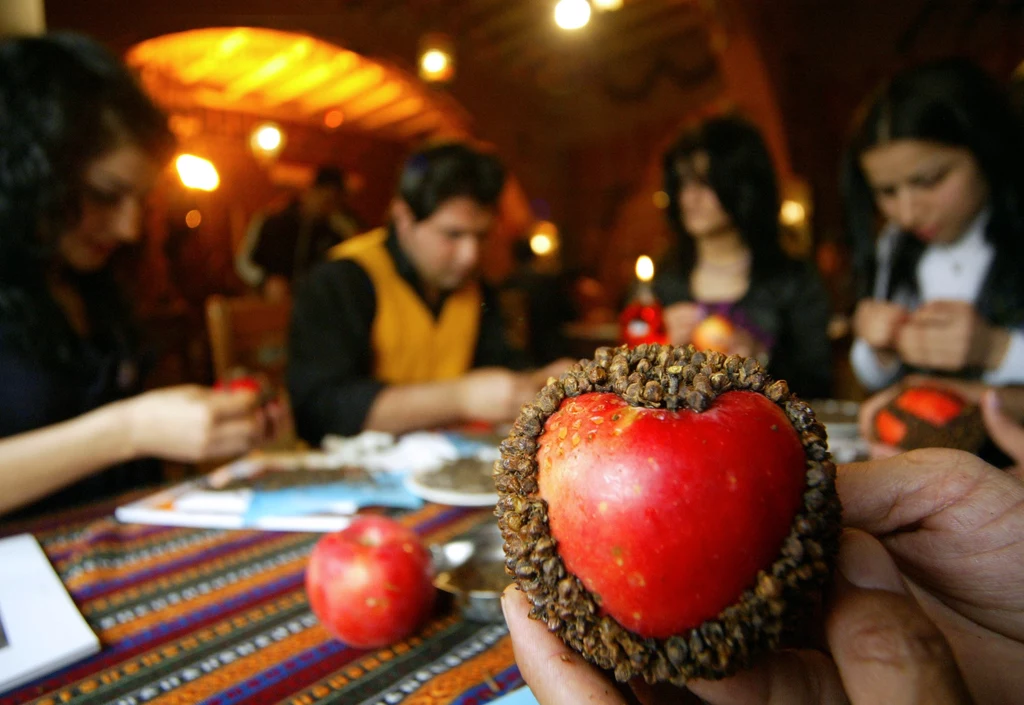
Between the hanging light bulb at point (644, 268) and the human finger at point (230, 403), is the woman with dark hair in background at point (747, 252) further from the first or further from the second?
the human finger at point (230, 403)

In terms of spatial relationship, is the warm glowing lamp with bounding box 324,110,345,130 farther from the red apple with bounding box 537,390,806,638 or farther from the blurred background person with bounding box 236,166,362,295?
the red apple with bounding box 537,390,806,638

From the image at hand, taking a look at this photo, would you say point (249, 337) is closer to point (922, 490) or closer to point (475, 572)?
point (475, 572)

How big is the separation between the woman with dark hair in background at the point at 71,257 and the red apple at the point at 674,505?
1.04 metres

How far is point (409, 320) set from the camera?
2.22 m

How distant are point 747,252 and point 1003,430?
61.0 inches

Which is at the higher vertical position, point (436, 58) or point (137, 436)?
point (436, 58)

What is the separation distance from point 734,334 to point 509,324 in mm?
1102

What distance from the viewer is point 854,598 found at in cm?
47

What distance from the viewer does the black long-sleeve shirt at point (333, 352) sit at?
1895 millimetres

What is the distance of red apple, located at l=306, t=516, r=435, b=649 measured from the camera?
70 cm

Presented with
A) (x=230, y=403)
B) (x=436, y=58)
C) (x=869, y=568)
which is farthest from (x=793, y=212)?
(x=869, y=568)

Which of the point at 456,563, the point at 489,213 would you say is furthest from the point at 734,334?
the point at 456,563

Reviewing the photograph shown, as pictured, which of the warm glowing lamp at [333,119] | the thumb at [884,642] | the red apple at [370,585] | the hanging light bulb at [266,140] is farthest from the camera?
the warm glowing lamp at [333,119]

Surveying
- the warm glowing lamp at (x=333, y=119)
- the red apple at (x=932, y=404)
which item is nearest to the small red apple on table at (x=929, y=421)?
the red apple at (x=932, y=404)
